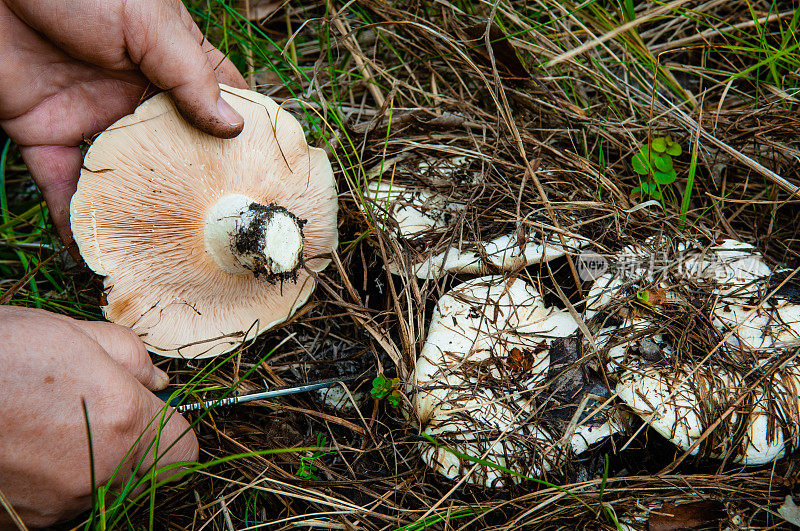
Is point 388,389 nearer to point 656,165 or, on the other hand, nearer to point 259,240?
point 259,240

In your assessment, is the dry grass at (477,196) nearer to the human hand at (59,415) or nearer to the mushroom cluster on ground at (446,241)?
the mushroom cluster on ground at (446,241)

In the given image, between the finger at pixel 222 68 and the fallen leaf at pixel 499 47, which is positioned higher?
the fallen leaf at pixel 499 47

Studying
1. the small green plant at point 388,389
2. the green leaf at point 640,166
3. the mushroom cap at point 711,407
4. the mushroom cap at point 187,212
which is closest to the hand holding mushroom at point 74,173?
the mushroom cap at point 187,212

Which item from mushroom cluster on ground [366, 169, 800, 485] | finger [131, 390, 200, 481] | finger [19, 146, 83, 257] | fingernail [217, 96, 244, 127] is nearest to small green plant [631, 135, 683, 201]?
mushroom cluster on ground [366, 169, 800, 485]

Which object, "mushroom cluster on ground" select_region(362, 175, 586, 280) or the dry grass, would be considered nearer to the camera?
the dry grass

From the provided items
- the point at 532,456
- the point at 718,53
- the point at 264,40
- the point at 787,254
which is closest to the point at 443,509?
the point at 532,456

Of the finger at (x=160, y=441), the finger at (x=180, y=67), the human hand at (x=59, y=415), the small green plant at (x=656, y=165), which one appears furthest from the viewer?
the small green plant at (x=656, y=165)

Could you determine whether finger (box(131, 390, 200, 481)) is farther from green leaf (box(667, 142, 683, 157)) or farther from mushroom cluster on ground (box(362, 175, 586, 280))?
green leaf (box(667, 142, 683, 157))
